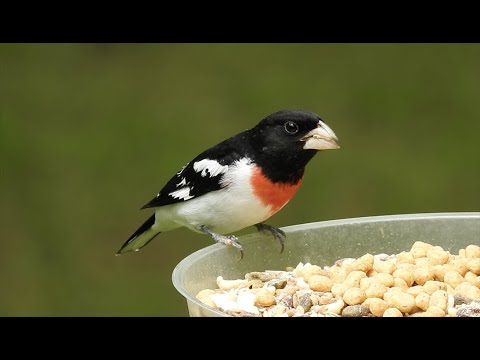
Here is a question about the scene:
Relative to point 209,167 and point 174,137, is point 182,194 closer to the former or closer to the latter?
point 209,167

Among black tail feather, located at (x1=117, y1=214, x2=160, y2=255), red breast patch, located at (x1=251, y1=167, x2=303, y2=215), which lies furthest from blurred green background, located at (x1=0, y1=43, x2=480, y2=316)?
red breast patch, located at (x1=251, y1=167, x2=303, y2=215)

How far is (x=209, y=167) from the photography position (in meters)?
3.31

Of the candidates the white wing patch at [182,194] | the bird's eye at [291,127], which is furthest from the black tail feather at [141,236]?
the bird's eye at [291,127]

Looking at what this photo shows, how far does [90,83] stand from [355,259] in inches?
114

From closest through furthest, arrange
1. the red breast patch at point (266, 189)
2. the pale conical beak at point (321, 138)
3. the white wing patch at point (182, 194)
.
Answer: the pale conical beak at point (321, 138)
the red breast patch at point (266, 189)
the white wing patch at point (182, 194)

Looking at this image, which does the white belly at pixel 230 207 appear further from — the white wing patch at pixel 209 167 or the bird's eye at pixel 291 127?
the bird's eye at pixel 291 127

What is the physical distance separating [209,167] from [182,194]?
14 centimetres

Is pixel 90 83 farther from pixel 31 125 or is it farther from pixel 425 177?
pixel 425 177

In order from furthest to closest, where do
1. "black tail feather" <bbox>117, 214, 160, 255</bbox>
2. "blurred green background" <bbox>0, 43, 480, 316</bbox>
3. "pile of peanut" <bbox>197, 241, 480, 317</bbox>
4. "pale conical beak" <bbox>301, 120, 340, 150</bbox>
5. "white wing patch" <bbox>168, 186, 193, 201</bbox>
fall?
"blurred green background" <bbox>0, 43, 480, 316</bbox>, "black tail feather" <bbox>117, 214, 160, 255</bbox>, "white wing patch" <bbox>168, 186, 193, 201</bbox>, "pale conical beak" <bbox>301, 120, 340, 150</bbox>, "pile of peanut" <bbox>197, 241, 480, 317</bbox>

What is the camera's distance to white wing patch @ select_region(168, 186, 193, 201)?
10.9 feet

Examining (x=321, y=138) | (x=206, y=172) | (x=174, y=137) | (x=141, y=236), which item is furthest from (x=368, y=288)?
(x=174, y=137)

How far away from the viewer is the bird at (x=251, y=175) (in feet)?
10.3

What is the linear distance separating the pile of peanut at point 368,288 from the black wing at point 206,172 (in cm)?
45

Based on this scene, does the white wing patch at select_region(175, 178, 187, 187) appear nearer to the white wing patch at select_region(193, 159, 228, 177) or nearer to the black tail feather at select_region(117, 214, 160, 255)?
the white wing patch at select_region(193, 159, 228, 177)
